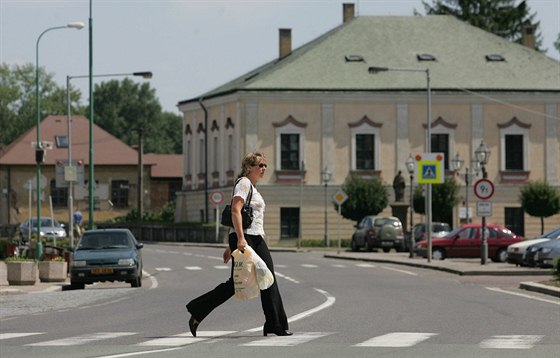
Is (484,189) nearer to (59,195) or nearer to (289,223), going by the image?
(289,223)

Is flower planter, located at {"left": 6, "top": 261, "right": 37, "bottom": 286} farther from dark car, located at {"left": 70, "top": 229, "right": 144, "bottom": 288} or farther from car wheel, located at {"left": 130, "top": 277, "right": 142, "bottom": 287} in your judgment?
car wheel, located at {"left": 130, "top": 277, "right": 142, "bottom": 287}

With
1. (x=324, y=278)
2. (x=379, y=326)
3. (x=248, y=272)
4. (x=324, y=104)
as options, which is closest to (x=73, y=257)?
(x=324, y=278)

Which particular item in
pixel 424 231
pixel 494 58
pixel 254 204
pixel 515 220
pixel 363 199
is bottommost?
pixel 424 231

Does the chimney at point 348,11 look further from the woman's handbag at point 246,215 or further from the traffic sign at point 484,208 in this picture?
the woman's handbag at point 246,215

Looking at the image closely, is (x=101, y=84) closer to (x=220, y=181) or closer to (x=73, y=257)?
(x=220, y=181)

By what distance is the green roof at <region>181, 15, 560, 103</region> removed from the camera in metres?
85.3

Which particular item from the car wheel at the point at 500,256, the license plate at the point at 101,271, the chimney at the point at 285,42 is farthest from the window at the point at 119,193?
the license plate at the point at 101,271

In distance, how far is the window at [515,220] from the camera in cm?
8569

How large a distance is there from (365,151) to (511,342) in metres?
69.2

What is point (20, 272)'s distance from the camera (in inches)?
1372

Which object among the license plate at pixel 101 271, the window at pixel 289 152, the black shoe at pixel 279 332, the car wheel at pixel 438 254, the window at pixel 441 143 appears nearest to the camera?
the black shoe at pixel 279 332

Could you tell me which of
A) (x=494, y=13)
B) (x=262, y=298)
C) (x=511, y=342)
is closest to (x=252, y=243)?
(x=262, y=298)

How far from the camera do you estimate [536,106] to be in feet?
281

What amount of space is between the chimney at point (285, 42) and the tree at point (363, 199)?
50.4 ft
